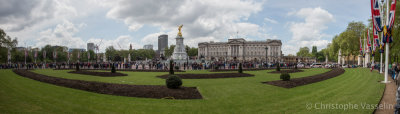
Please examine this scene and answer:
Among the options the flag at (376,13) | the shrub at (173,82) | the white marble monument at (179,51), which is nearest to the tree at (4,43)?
the white marble monument at (179,51)

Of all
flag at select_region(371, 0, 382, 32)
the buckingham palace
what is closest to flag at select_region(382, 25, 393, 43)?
flag at select_region(371, 0, 382, 32)

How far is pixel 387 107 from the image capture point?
7.42 metres

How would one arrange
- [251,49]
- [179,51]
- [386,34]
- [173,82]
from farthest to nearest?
[251,49] → [179,51] → [386,34] → [173,82]

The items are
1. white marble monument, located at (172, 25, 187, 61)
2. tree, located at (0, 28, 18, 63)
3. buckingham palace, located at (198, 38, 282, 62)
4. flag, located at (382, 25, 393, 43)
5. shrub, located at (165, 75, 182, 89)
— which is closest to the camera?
shrub, located at (165, 75, 182, 89)

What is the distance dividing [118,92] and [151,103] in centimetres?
325

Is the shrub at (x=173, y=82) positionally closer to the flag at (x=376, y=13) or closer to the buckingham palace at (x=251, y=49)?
the flag at (x=376, y=13)

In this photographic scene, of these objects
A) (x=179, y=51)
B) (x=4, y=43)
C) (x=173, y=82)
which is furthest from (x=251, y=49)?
(x=173, y=82)

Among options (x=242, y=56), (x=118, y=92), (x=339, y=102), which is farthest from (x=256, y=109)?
(x=242, y=56)

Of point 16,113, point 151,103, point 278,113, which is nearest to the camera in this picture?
point 16,113

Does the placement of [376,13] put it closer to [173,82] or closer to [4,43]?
Result: [173,82]

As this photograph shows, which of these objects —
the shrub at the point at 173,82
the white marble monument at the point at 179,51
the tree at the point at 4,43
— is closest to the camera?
the shrub at the point at 173,82

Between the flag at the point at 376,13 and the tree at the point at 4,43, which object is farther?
the tree at the point at 4,43

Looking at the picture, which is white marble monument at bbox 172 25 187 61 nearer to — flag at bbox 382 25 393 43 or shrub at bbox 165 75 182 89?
shrub at bbox 165 75 182 89

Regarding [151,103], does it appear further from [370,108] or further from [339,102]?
[370,108]
